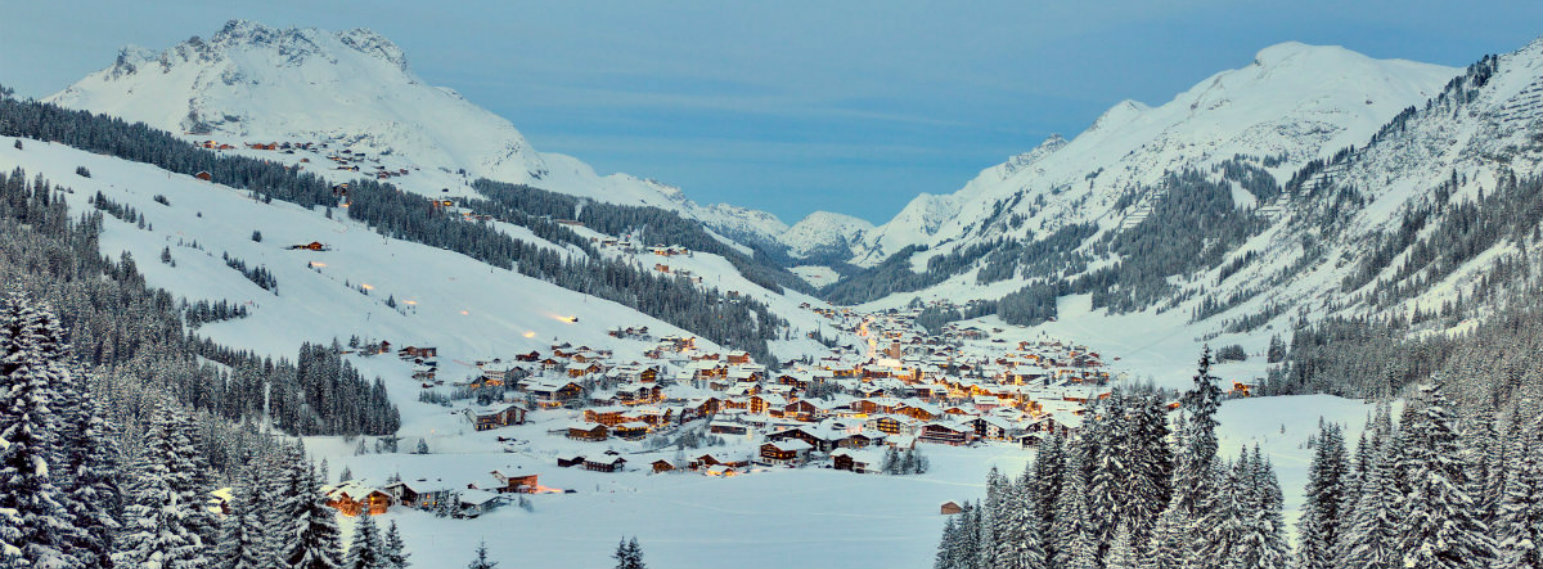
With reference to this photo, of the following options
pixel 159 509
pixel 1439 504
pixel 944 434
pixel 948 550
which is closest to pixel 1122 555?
pixel 1439 504

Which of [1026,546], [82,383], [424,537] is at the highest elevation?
[82,383]

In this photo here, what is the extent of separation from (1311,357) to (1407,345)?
1216 centimetres

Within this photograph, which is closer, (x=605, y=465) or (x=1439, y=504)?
(x=1439, y=504)

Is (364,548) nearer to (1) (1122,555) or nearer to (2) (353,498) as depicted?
(1) (1122,555)

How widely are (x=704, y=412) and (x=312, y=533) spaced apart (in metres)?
82.0

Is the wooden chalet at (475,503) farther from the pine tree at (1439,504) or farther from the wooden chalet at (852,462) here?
the pine tree at (1439,504)

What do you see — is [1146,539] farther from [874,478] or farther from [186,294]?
[186,294]

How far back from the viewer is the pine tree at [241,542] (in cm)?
2505

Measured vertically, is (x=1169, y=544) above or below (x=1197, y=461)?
below

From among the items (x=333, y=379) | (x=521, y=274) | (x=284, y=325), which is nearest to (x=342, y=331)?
(x=284, y=325)

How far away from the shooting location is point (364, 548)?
24734 mm

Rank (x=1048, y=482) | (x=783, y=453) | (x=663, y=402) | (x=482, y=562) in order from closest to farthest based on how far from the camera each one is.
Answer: (x=482, y=562), (x=1048, y=482), (x=783, y=453), (x=663, y=402)

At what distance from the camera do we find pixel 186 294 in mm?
103000

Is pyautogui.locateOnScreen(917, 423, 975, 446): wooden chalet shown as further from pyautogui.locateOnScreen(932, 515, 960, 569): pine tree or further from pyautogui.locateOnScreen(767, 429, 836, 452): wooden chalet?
pyautogui.locateOnScreen(932, 515, 960, 569): pine tree
